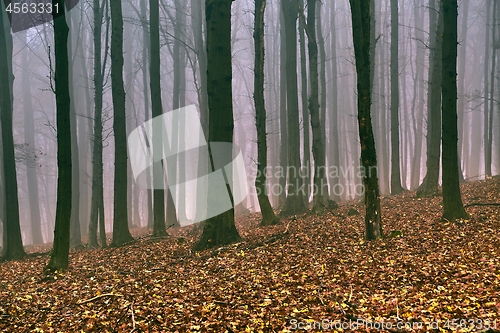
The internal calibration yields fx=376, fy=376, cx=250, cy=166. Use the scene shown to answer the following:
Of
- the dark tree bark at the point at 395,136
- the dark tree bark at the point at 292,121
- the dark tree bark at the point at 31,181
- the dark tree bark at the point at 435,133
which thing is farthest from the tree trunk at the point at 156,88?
the dark tree bark at the point at 31,181

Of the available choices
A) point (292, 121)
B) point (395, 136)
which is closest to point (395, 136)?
point (395, 136)

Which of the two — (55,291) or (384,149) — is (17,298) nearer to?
(55,291)

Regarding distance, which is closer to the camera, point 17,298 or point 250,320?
point 250,320

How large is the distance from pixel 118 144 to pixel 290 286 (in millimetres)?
8222

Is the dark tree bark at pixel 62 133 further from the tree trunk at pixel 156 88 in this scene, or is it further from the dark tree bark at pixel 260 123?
the dark tree bark at pixel 260 123

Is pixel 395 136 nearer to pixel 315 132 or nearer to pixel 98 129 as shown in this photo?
pixel 315 132

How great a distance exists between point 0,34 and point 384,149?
24.2 m

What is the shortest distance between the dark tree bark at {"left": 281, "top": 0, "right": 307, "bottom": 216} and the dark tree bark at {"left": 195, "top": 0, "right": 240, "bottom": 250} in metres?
5.64

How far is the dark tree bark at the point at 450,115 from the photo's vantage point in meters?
8.54

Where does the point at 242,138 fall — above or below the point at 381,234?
above

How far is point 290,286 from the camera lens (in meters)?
6.00

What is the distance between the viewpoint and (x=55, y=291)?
6.98m

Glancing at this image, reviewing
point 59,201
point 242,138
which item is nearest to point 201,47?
point 59,201

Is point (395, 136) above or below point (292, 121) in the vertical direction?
below
